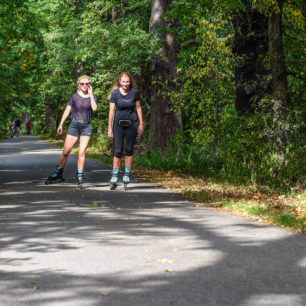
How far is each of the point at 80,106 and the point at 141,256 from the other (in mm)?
6416

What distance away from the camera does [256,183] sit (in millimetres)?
10766

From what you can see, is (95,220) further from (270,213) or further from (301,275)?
(301,275)

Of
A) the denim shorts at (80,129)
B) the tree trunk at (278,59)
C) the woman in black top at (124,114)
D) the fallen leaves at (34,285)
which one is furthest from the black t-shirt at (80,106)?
the fallen leaves at (34,285)

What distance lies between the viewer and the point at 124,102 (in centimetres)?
1123

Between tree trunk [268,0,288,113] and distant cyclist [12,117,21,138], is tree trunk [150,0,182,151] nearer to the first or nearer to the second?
tree trunk [268,0,288,113]

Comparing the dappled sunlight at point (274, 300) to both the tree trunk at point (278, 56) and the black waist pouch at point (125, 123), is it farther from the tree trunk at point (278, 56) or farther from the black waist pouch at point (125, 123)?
the tree trunk at point (278, 56)

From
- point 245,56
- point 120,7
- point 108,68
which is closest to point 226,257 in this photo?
point 245,56

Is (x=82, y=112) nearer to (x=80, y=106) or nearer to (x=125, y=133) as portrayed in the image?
(x=80, y=106)

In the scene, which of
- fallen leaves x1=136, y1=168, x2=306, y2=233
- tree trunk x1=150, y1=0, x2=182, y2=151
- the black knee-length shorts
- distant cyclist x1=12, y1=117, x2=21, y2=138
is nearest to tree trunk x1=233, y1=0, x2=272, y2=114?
fallen leaves x1=136, y1=168, x2=306, y2=233

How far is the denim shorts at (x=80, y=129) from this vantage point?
1177cm

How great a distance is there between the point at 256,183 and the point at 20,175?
6472mm

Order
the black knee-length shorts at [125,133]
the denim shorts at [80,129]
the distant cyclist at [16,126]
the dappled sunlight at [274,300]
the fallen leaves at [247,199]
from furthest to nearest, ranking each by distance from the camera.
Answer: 1. the distant cyclist at [16,126]
2. the denim shorts at [80,129]
3. the black knee-length shorts at [125,133]
4. the fallen leaves at [247,199]
5. the dappled sunlight at [274,300]

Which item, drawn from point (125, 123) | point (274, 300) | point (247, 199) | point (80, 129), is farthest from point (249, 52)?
point (274, 300)

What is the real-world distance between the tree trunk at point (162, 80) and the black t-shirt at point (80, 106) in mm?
6697
